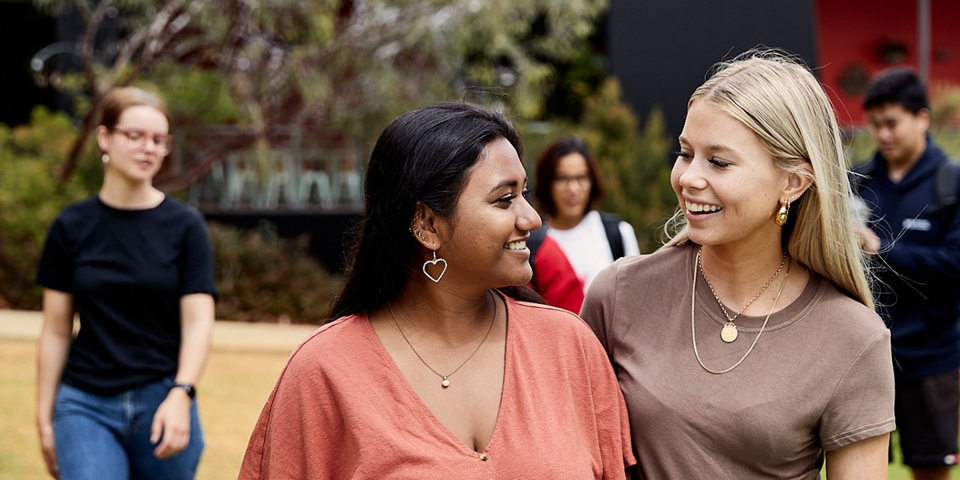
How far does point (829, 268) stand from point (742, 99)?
1.66ft

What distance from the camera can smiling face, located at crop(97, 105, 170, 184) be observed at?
399 cm

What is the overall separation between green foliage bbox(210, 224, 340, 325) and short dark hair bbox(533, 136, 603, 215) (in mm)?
6645

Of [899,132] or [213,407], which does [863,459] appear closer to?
[899,132]

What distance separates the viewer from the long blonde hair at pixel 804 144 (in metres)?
2.54

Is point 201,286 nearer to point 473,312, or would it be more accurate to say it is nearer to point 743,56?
point 473,312

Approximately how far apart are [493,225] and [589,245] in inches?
125

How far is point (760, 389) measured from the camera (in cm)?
255

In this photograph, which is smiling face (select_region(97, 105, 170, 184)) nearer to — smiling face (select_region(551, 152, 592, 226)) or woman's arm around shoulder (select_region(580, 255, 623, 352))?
woman's arm around shoulder (select_region(580, 255, 623, 352))

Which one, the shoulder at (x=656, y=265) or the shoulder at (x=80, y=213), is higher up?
the shoulder at (x=80, y=213)

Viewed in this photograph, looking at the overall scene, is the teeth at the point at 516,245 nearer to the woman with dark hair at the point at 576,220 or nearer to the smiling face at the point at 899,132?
the woman with dark hair at the point at 576,220

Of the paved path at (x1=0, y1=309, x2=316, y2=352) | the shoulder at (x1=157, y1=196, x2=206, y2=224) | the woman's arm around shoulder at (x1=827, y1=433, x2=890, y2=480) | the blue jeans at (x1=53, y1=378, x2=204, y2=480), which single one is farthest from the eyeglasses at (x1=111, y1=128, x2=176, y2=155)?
the paved path at (x1=0, y1=309, x2=316, y2=352)

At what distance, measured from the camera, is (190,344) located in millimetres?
3973

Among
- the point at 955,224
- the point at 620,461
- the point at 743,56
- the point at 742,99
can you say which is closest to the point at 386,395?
the point at 620,461

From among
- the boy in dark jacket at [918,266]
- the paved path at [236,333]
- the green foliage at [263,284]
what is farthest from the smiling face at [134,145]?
the green foliage at [263,284]
